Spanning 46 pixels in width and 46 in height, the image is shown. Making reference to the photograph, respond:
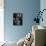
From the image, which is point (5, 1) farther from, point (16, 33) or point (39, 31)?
point (39, 31)

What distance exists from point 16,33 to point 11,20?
0.54 m

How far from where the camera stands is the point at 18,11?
5.11 m

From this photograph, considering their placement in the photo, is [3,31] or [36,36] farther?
[3,31]

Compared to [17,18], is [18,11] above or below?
above

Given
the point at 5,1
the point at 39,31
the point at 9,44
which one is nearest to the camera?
the point at 39,31

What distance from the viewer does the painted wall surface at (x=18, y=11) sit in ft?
16.5

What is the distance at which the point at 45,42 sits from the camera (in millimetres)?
2629

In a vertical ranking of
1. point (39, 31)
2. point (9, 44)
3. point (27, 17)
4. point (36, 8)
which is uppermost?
point (36, 8)

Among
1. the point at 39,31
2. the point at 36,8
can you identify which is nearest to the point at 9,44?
the point at 39,31

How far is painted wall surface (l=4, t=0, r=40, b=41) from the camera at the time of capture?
5039mm

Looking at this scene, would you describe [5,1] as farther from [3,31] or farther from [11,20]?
[3,31]

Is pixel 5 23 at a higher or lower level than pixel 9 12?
lower

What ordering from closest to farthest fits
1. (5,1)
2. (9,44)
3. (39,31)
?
(39,31) → (9,44) → (5,1)

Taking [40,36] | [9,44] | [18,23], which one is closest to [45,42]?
[40,36]
